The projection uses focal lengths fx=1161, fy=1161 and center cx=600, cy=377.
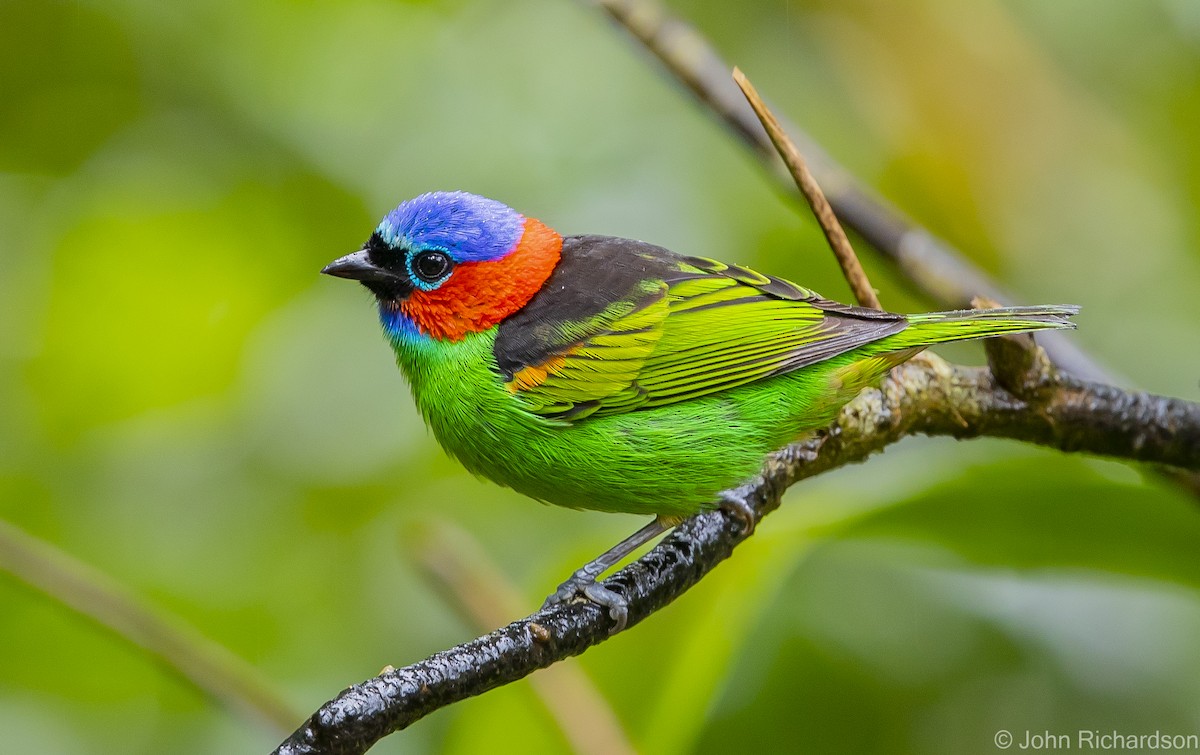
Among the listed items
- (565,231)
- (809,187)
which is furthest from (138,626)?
(565,231)

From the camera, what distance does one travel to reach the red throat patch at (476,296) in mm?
3123

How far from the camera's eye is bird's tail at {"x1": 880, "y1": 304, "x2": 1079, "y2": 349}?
2475 millimetres

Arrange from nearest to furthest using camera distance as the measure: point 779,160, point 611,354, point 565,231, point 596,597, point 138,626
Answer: point 596,597 < point 138,626 < point 611,354 < point 779,160 < point 565,231

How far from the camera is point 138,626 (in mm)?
2479

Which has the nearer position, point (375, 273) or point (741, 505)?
point (741, 505)

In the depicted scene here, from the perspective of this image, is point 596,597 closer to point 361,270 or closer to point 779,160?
point 361,270

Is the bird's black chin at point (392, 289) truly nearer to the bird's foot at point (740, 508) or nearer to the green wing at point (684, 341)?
the green wing at point (684, 341)

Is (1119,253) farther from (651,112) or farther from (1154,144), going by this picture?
(651,112)

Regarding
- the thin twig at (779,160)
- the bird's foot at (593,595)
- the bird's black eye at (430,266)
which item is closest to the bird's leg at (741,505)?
the bird's foot at (593,595)

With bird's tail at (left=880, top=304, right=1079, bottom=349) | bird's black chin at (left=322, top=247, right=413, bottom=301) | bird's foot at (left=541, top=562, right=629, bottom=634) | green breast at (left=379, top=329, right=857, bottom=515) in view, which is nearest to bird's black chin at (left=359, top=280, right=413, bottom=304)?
bird's black chin at (left=322, top=247, right=413, bottom=301)

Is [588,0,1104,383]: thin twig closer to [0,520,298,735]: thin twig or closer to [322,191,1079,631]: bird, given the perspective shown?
[322,191,1079,631]: bird

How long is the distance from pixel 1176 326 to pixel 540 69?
2.83 metres

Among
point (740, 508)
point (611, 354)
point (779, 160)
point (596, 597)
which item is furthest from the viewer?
point (779, 160)

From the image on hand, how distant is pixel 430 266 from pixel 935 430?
1388mm
